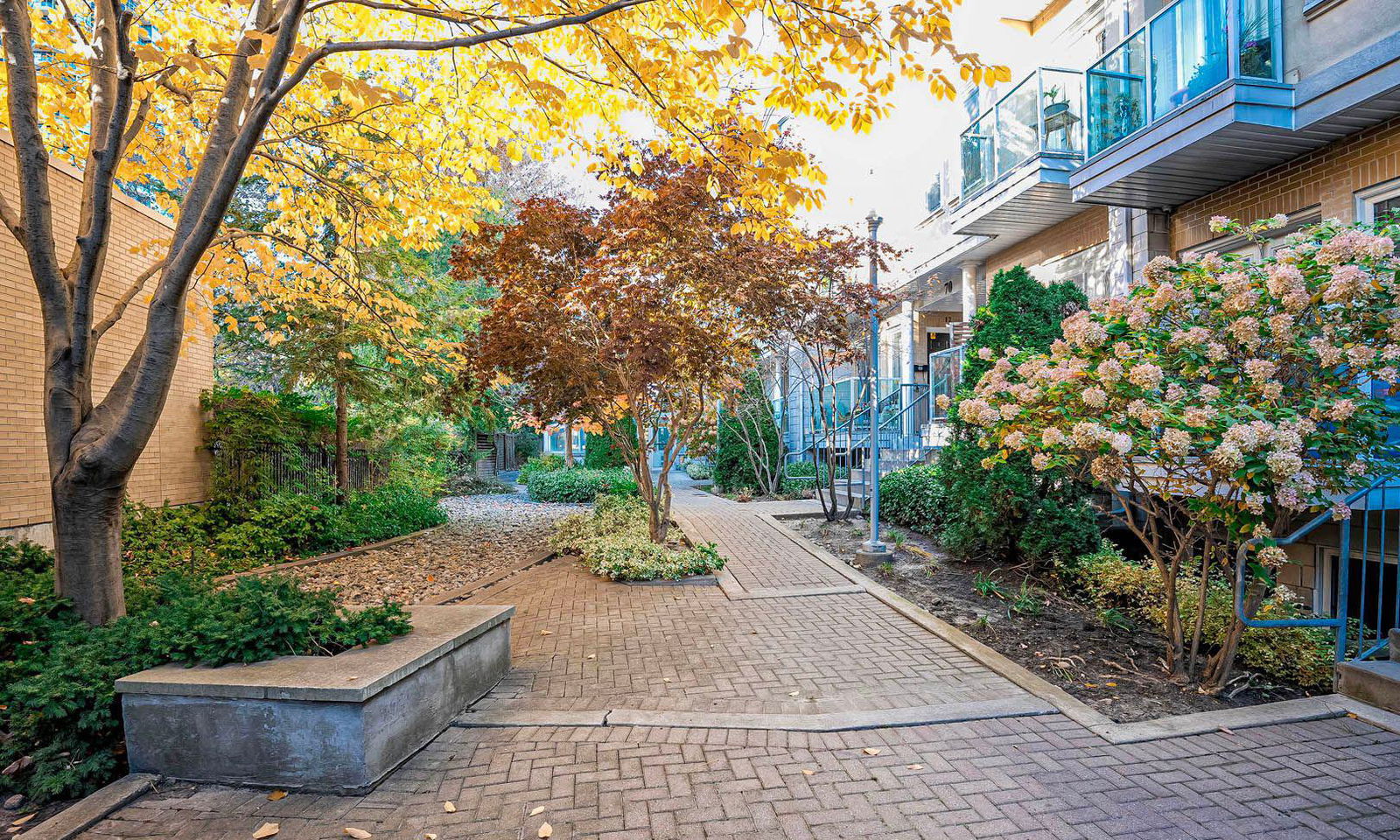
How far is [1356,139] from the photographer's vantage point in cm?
614

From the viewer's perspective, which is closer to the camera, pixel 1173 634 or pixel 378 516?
pixel 1173 634

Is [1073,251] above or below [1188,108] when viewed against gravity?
below

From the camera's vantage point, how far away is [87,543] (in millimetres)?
4152

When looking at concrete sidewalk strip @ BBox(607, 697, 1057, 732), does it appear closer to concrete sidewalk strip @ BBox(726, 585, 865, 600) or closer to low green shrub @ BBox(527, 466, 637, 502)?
concrete sidewalk strip @ BBox(726, 585, 865, 600)

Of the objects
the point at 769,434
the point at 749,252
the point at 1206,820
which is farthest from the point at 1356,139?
the point at 769,434

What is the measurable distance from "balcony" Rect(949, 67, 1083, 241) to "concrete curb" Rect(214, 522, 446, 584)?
1092cm

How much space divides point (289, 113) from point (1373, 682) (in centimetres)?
962

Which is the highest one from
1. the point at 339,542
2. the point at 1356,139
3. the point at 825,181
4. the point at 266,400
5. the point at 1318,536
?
the point at 1356,139

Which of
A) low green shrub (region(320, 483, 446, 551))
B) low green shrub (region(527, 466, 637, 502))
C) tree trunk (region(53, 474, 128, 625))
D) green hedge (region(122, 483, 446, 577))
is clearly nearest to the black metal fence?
green hedge (region(122, 483, 446, 577))

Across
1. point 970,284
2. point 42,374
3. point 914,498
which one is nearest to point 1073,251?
point 970,284

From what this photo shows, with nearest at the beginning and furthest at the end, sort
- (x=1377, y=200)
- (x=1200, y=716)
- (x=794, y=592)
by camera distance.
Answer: (x=1200, y=716) < (x=1377, y=200) < (x=794, y=592)

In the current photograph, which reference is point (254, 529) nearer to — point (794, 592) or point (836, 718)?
point (794, 592)

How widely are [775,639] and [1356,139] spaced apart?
7100 millimetres

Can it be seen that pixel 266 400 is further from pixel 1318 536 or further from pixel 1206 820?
pixel 1318 536
